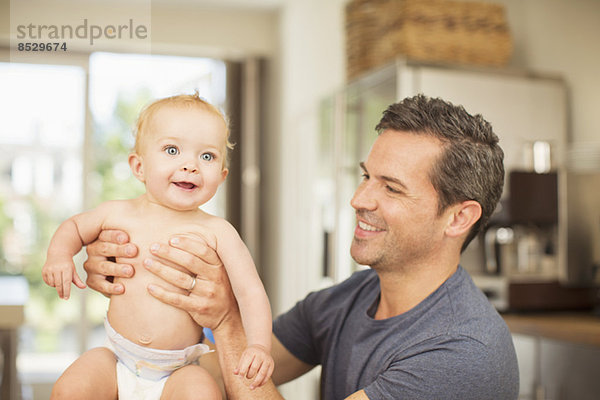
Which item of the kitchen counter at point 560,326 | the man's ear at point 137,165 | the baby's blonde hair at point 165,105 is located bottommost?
the kitchen counter at point 560,326

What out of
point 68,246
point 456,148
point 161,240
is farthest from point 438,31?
point 68,246

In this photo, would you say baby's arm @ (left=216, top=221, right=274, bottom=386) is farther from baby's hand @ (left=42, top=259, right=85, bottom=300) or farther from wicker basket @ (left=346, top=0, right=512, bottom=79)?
wicker basket @ (left=346, top=0, right=512, bottom=79)

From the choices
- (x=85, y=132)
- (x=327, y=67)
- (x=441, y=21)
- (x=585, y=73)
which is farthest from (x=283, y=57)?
(x=585, y=73)

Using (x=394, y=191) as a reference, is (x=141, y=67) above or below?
above

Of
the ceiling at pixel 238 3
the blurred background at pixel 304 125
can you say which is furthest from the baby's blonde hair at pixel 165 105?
the ceiling at pixel 238 3

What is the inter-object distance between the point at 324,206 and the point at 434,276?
7.65 feet

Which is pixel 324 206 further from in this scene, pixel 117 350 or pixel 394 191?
pixel 117 350

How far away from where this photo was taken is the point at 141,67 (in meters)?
5.00

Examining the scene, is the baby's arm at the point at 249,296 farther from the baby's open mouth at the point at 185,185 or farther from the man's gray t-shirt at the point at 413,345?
the man's gray t-shirt at the point at 413,345

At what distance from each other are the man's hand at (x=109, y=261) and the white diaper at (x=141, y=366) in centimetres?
9

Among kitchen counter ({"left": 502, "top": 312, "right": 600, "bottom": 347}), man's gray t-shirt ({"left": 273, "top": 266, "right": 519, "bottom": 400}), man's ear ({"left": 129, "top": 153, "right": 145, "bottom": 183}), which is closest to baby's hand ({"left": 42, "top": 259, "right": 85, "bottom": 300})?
man's ear ({"left": 129, "top": 153, "right": 145, "bottom": 183})

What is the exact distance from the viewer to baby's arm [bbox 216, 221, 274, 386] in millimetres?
1214

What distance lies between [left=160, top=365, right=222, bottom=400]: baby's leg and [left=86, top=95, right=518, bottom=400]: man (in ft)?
0.41

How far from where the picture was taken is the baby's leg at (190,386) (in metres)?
1.20
